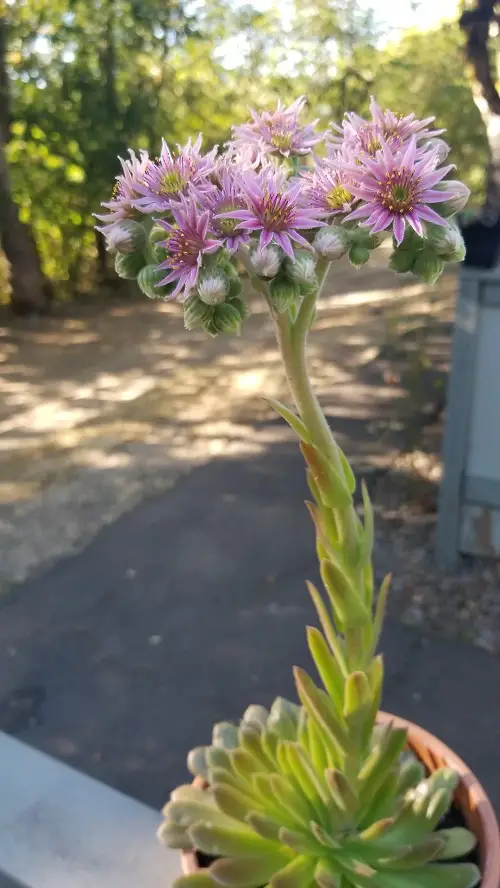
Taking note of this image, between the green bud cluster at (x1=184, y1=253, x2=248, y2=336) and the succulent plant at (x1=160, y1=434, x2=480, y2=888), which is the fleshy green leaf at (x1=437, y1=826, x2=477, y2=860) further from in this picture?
the green bud cluster at (x1=184, y1=253, x2=248, y2=336)

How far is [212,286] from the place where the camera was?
750 mm

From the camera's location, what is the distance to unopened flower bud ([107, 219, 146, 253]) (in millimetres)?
819

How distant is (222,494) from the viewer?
330cm

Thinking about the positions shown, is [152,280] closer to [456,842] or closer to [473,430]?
[456,842]

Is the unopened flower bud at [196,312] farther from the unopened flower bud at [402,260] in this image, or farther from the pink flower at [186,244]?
the unopened flower bud at [402,260]

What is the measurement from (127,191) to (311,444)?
0.37 meters

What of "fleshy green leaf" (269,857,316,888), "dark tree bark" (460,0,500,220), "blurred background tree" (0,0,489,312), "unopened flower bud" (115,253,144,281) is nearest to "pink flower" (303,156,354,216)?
"unopened flower bud" (115,253,144,281)

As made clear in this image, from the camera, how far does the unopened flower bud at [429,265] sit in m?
0.81

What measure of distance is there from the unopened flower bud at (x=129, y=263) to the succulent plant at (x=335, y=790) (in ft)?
0.79

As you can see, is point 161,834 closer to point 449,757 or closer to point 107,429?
point 449,757

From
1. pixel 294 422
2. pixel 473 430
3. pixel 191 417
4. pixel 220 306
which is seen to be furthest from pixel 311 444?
pixel 191 417

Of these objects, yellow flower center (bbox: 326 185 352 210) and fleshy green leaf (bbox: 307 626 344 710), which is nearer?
yellow flower center (bbox: 326 185 352 210)

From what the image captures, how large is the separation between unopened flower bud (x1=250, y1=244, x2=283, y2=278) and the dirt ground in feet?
3.87

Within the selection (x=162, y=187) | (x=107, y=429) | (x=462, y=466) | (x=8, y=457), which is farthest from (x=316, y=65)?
(x=162, y=187)
